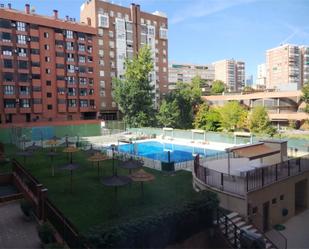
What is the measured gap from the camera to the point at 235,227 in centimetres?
1209

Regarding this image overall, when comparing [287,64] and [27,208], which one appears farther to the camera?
[287,64]

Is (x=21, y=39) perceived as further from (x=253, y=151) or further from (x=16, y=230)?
(x=253, y=151)

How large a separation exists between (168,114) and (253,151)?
35.9 metres

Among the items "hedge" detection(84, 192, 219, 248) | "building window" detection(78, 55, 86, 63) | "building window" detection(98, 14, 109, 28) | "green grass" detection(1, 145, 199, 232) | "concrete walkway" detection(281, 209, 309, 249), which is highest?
"building window" detection(98, 14, 109, 28)

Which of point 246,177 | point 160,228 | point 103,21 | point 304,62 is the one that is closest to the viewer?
point 160,228

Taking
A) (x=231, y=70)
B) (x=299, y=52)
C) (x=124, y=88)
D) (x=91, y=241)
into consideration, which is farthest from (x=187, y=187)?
(x=231, y=70)

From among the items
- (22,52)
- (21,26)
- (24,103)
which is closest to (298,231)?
(24,103)

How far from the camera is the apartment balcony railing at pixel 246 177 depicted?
14.1m

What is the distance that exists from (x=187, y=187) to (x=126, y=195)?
12.4 feet

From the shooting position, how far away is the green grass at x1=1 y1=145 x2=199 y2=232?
13367 mm

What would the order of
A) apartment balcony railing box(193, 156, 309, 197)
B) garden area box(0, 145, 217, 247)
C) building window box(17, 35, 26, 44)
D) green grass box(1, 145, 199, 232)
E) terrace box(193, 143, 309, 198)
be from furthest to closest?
1. building window box(17, 35, 26, 44)
2. terrace box(193, 143, 309, 198)
3. apartment balcony railing box(193, 156, 309, 197)
4. green grass box(1, 145, 199, 232)
5. garden area box(0, 145, 217, 247)

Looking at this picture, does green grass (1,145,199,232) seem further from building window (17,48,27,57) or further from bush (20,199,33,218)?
building window (17,48,27,57)

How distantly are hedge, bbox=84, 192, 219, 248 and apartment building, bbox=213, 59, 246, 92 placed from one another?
14321 cm

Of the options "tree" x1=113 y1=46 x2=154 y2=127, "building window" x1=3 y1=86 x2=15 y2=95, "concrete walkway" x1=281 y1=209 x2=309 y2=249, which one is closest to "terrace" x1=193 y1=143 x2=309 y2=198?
"concrete walkway" x1=281 y1=209 x2=309 y2=249
